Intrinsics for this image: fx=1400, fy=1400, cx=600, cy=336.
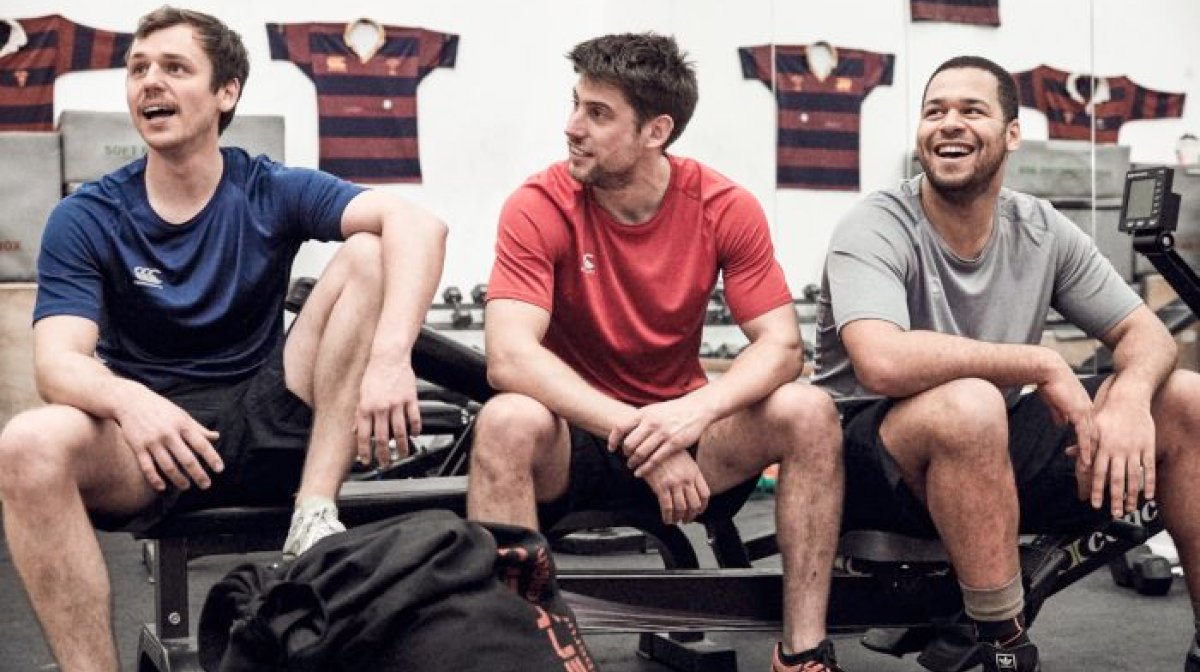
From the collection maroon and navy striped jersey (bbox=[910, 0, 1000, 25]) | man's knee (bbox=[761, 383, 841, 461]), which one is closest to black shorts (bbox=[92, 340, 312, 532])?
man's knee (bbox=[761, 383, 841, 461])

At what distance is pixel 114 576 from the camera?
3789mm

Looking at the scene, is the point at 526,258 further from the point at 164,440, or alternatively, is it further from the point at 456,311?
the point at 456,311

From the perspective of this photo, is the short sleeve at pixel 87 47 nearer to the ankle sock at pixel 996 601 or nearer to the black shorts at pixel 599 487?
the black shorts at pixel 599 487

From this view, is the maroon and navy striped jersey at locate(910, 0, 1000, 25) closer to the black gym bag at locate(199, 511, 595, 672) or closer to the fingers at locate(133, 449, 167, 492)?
the fingers at locate(133, 449, 167, 492)

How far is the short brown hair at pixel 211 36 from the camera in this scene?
7.86 feet

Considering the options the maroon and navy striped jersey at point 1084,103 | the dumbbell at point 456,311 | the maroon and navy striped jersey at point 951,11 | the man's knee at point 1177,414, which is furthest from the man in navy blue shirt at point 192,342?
the maroon and navy striped jersey at point 1084,103

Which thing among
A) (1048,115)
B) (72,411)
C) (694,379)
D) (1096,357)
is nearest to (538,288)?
(694,379)

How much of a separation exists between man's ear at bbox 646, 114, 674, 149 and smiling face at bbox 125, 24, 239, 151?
76 cm

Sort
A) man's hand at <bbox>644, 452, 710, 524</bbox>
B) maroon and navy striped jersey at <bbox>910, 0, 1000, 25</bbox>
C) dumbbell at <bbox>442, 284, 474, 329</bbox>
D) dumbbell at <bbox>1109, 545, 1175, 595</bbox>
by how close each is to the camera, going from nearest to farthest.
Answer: man's hand at <bbox>644, 452, 710, 524</bbox>, dumbbell at <bbox>1109, 545, 1175, 595</bbox>, dumbbell at <bbox>442, 284, 474, 329</bbox>, maroon and navy striped jersey at <bbox>910, 0, 1000, 25</bbox>

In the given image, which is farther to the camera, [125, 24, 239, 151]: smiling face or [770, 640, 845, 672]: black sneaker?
[125, 24, 239, 151]: smiling face

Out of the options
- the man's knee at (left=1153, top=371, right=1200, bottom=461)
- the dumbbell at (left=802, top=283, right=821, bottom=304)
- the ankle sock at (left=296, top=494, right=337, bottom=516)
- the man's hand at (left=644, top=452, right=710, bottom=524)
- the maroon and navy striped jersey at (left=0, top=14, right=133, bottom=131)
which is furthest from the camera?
the dumbbell at (left=802, top=283, right=821, bottom=304)

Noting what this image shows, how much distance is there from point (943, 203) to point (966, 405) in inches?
19.0

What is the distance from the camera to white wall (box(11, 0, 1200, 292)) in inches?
227

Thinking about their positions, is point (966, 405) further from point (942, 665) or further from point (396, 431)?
point (396, 431)
